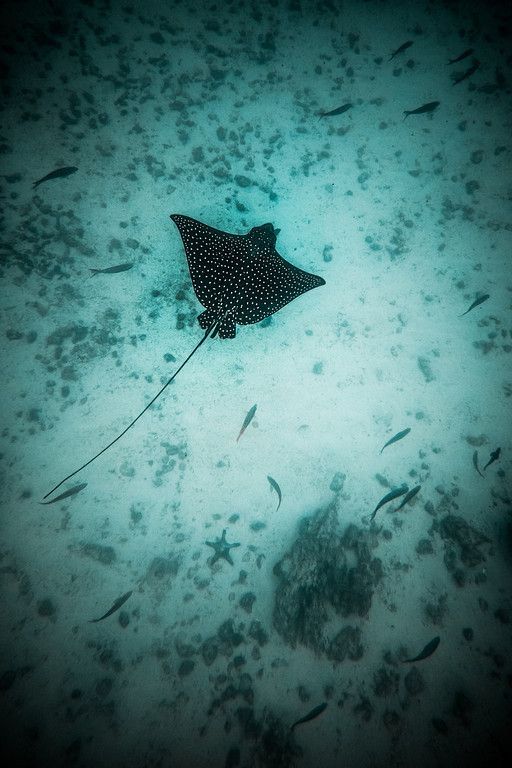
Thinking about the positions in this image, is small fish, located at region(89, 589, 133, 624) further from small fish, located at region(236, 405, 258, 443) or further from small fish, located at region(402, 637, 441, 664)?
small fish, located at region(402, 637, 441, 664)

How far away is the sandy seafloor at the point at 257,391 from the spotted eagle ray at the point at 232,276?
3.02 feet

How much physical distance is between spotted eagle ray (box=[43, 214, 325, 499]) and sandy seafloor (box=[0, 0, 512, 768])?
92 cm

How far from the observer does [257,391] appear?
5016 mm

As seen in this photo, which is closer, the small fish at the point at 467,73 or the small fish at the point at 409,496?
the small fish at the point at 409,496

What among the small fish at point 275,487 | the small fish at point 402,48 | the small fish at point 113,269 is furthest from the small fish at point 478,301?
the small fish at point 113,269

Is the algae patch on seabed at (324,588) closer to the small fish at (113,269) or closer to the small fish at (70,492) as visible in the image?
the small fish at (70,492)

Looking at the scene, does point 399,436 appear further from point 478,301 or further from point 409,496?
point 478,301

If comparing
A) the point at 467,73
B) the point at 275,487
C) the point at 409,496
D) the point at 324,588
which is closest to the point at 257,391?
the point at 275,487

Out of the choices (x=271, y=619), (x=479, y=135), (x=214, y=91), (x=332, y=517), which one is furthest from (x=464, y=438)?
(x=214, y=91)

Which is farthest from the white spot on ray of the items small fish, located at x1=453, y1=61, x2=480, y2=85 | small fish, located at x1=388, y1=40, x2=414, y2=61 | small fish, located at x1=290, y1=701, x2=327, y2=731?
small fish, located at x1=290, y1=701, x2=327, y2=731

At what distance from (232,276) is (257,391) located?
178 cm

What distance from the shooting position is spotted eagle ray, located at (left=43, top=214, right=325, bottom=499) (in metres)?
3.95

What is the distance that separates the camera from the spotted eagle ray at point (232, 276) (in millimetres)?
3945

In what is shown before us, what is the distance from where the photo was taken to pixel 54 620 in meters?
4.41
